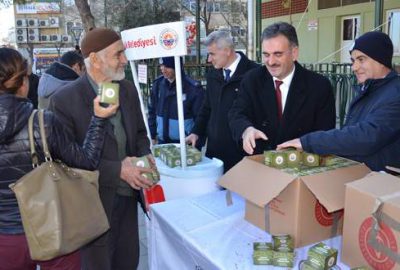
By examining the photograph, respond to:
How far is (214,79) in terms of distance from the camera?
128 inches

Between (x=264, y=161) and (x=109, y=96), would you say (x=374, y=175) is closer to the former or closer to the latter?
(x=264, y=161)

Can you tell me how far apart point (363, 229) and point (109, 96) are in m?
1.07

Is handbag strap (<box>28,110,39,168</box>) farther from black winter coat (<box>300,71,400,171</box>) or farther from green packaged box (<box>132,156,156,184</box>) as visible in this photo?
black winter coat (<box>300,71,400,171</box>)

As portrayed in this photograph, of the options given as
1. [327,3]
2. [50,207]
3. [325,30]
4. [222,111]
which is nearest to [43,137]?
[50,207]

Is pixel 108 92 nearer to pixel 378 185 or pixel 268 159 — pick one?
pixel 268 159

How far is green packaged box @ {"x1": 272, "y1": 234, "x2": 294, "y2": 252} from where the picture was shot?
1539mm

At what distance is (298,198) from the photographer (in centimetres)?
159

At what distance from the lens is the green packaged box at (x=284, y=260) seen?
1.48m

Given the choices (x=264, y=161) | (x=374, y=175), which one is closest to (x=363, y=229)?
(x=374, y=175)

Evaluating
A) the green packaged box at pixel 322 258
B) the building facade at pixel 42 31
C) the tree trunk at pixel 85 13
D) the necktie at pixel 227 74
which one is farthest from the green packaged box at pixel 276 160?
the building facade at pixel 42 31

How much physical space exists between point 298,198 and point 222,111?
5.22 feet

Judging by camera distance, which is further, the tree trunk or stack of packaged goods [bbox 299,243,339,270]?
the tree trunk

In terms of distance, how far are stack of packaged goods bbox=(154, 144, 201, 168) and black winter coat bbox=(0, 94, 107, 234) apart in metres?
0.97

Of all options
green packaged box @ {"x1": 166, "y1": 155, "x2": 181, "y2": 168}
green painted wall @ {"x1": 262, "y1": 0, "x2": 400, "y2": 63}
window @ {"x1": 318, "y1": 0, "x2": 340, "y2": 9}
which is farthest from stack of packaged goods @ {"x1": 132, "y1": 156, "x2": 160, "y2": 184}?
window @ {"x1": 318, "y1": 0, "x2": 340, "y2": 9}
